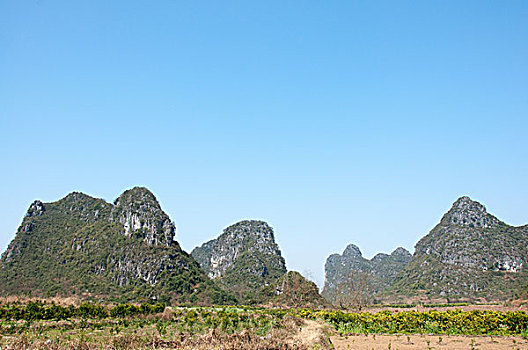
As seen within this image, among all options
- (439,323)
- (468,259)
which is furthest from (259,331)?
(468,259)

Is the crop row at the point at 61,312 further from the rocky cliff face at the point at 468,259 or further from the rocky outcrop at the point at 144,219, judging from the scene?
the rocky cliff face at the point at 468,259

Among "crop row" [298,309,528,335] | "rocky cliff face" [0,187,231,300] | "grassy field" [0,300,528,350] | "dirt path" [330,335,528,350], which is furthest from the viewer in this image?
"rocky cliff face" [0,187,231,300]

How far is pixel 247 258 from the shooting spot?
106m

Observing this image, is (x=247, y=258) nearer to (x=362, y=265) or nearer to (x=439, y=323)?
(x=362, y=265)

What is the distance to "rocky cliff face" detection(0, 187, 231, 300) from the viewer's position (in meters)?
65.6

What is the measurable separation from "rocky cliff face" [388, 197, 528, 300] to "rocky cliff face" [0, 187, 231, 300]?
54.4 metres

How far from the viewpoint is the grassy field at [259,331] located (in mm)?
14773

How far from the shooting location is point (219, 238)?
126938 mm

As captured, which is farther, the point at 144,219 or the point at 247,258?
the point at 247,258

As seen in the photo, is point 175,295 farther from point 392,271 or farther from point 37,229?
point 392,271

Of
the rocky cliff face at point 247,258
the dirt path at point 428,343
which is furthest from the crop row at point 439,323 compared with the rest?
the rocky cliff face at point 247,258

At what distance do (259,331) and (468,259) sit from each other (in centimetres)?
9003

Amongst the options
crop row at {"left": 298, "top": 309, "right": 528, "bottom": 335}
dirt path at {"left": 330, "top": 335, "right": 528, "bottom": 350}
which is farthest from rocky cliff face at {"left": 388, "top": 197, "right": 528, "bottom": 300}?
dirt path at {"left": 330, "top": 335, "right": 528, "bottom": 350}

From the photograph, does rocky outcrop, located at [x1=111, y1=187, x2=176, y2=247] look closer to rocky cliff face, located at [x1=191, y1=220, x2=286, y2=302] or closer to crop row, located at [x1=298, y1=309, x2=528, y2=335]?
rocky cliff face, located at [x1=191, y1=220, x2=286, y2=302]
